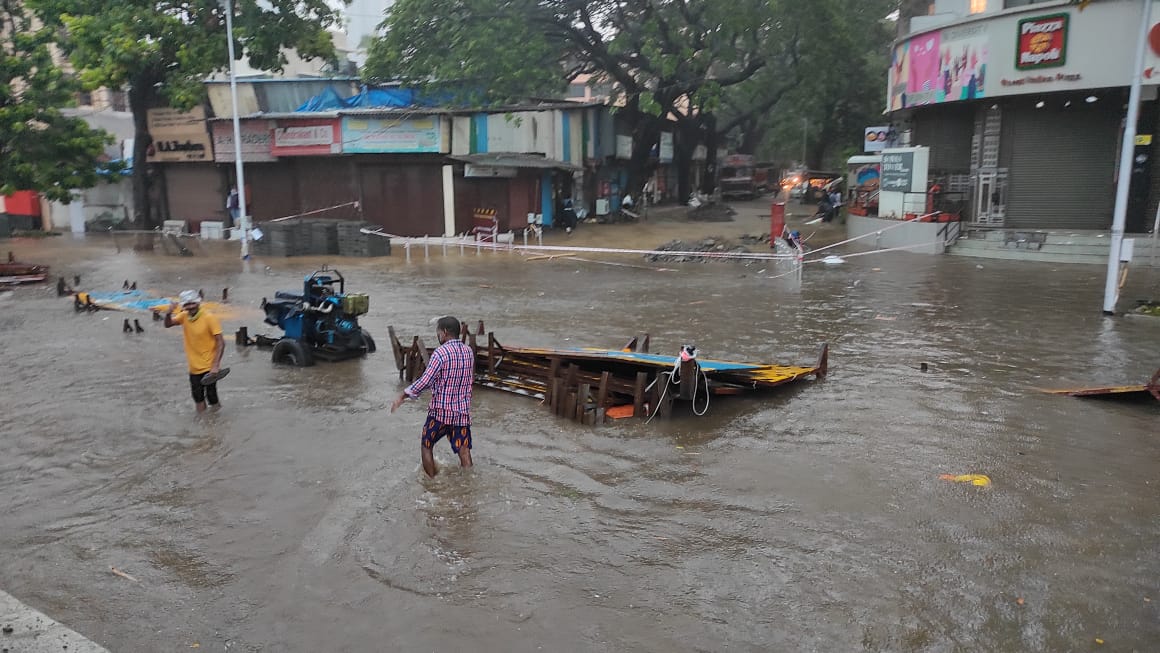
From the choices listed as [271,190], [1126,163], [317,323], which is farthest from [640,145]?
[317,323]

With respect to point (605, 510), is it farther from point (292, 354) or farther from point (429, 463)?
point (292, 354)

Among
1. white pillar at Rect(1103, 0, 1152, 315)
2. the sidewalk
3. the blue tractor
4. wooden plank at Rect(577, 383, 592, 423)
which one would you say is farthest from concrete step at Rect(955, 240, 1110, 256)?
the sidewalk

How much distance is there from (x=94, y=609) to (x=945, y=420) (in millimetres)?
7705

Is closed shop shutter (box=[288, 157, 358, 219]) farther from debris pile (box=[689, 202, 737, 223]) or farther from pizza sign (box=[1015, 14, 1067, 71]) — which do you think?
pizza sign (box=[1015, 14, 1067, 71])

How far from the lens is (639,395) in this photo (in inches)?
359

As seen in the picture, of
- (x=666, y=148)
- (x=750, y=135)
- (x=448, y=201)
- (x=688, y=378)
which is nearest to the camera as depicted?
(x=688, y=378)

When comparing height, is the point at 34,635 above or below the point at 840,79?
below

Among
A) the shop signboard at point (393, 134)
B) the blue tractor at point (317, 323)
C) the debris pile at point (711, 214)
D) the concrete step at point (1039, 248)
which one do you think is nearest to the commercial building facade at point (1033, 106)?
the concrete step at point (1039, 248)

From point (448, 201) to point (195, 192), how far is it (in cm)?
1198

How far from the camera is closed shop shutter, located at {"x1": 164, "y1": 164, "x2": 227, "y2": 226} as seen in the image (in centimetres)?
3400

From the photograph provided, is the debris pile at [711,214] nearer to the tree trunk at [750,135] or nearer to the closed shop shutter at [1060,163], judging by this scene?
the closed shop shutter at [1060,163]

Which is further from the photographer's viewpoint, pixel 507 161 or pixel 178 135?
pixel 178 135

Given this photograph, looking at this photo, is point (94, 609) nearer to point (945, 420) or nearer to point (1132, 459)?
point (945, 420)

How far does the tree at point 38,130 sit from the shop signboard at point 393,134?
7698 millimetres
